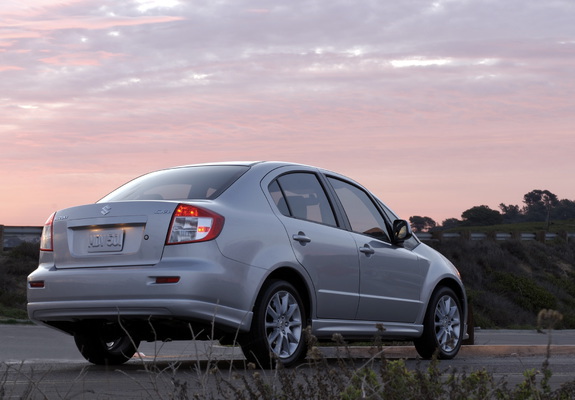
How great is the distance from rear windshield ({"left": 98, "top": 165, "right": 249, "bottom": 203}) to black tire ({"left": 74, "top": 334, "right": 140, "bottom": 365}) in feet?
4.11

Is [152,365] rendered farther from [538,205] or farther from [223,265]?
[538,205]

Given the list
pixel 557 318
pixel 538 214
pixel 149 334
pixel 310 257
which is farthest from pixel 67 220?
pixel 538 214

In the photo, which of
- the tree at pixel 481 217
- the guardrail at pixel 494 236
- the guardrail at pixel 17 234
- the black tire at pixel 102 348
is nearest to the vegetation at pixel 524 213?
the tree at pixel 481 217

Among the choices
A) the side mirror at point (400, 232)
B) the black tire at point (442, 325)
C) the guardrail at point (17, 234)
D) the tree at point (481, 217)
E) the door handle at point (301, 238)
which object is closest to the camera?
the door handle at point (301, 238)

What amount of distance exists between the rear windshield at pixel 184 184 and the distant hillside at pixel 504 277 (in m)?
15.3

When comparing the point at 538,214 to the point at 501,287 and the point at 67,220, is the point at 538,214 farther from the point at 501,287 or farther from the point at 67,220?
the point at 67,220

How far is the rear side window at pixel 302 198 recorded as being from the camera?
8.48 meters

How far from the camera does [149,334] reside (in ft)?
26.7

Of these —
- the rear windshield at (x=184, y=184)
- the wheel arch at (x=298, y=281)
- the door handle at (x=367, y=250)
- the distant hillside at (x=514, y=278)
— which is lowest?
the distant hillside at (x=514, y=278)

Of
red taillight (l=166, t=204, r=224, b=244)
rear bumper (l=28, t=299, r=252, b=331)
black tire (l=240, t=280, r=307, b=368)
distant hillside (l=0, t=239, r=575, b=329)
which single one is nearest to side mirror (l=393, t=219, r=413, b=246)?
black tire (l=240, t=280, r=307, b=368)

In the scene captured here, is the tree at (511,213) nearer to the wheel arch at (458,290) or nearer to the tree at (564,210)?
the tree at (564,210)

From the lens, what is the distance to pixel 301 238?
8.30 meters

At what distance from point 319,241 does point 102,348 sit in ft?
6.99

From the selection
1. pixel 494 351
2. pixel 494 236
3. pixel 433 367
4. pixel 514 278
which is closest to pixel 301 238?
pixel 433 367
